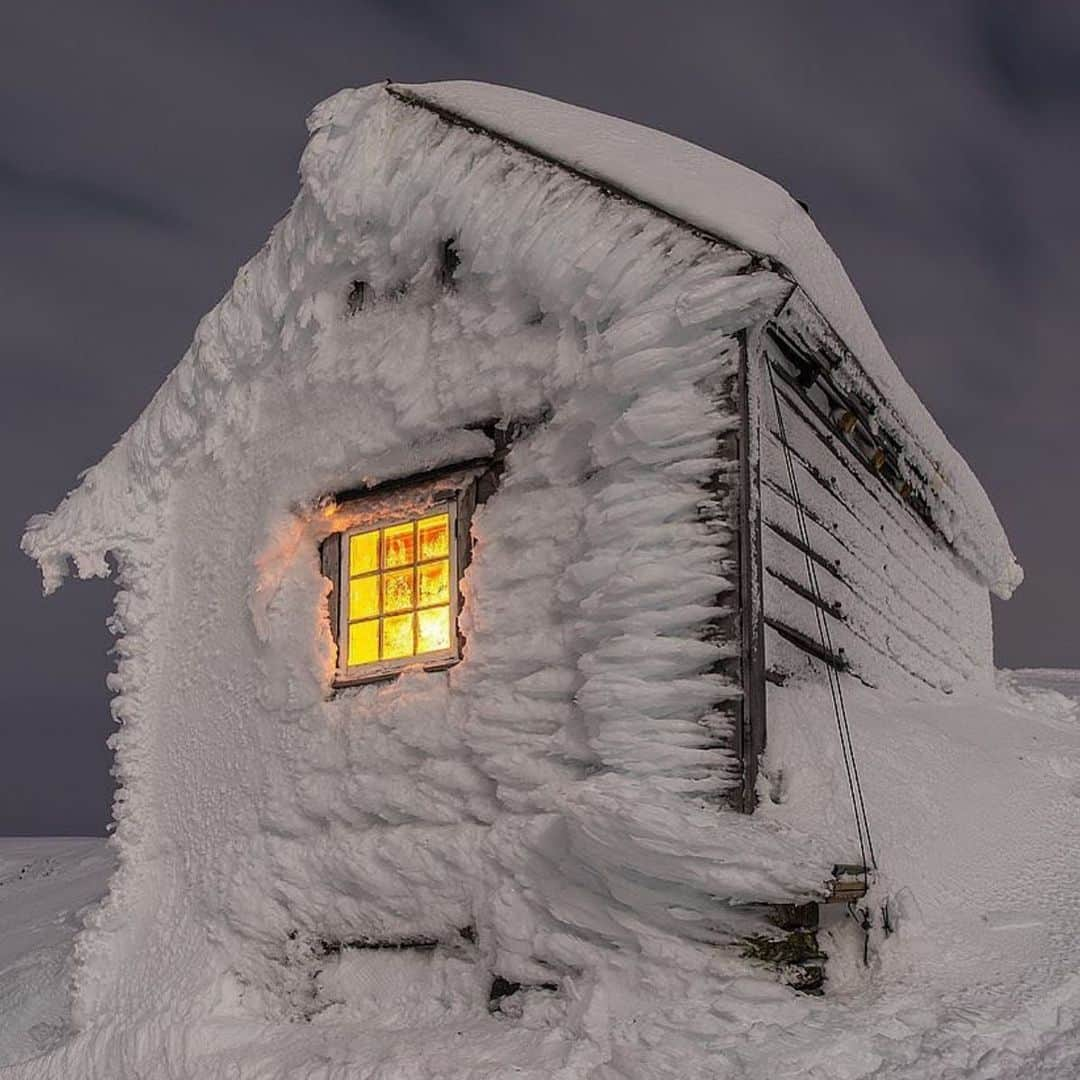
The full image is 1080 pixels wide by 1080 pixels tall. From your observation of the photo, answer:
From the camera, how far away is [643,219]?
5.15 m

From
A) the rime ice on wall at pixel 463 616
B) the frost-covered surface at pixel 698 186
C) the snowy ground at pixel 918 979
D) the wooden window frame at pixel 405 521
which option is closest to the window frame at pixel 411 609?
the wooden window frame at pixel 405 521

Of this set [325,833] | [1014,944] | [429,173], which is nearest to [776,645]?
[1014,944]

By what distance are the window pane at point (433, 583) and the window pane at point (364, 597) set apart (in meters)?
0.32

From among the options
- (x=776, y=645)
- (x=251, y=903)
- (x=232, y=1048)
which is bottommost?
(x=232, y=1048)

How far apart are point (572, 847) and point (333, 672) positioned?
2055 mm

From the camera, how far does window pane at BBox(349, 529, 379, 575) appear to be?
630cm

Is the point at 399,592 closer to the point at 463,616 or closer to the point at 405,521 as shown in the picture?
the point at 405,521

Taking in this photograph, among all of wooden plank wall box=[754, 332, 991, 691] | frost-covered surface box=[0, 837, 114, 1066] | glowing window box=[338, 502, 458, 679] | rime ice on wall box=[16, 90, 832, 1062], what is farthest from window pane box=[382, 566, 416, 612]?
frost-covered surface box=[0, 837, 114, 1066]

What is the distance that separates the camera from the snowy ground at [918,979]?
3.72 meters

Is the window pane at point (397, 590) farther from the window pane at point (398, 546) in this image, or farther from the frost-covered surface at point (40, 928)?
the frost-covered surface at point (40, 928)

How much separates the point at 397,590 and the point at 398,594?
0.02 meters

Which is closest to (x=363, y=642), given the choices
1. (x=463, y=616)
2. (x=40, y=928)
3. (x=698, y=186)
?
(x=463, y=616)

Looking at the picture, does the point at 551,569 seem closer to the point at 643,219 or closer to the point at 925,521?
the point at 643,219

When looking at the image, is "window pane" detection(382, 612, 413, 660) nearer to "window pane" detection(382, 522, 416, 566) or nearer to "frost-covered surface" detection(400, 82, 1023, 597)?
"window pane" detection(382, 522, 416, 566)
